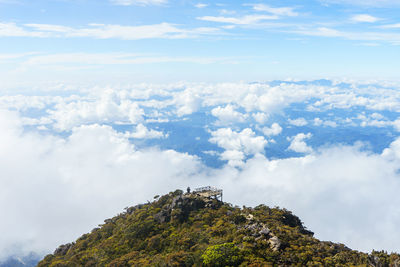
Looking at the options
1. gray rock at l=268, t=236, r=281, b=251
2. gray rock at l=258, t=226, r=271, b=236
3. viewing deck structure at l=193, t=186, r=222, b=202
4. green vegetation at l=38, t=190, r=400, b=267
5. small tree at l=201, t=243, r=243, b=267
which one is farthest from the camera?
viewing deck structure at l=193, t=186, r=222, b=202

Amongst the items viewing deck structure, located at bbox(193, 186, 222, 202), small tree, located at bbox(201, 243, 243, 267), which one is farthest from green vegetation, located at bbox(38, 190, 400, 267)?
viewing deck structure, located at bbox(193, 186, 222, 202)

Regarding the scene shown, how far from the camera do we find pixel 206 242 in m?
33.3

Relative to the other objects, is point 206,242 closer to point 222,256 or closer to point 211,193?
point 222,256

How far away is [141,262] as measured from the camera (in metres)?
31.3

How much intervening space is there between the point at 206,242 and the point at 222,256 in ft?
21.6

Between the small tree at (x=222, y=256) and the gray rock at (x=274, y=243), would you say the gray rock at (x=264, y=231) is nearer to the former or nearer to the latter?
the gray rock at (x=274, y=243)

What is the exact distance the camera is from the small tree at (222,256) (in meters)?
26.7

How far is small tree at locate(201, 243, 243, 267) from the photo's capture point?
26.7 meters

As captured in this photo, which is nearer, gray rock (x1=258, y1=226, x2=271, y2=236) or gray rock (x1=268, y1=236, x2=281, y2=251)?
gray rock (x1=268, y1=236, x2=281, y2=251)

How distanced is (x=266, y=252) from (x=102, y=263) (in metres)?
22.2

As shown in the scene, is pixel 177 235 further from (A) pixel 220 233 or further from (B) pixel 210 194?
(B) pixel 210 194

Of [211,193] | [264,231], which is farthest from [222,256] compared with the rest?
[211,193]

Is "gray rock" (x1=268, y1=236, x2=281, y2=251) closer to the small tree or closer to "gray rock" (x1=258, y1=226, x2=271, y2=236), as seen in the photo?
"gray rock" (x1=258, y1=226, x2=271, y2=236)

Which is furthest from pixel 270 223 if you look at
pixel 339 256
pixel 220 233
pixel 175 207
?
pixel 175 207
